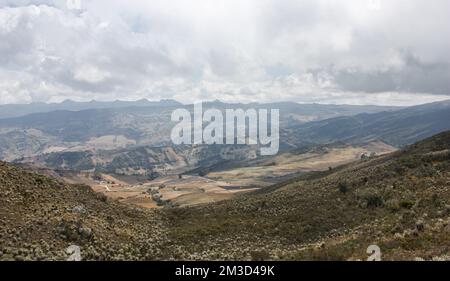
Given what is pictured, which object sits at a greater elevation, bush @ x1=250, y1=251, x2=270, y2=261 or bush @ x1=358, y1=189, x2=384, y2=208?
bush @ x1=358, y1=189, x2=384, y2=208

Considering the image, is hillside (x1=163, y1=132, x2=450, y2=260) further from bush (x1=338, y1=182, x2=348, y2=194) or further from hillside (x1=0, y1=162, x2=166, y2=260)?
hillside (x1=0, y1=162, x2=166, y2=260)

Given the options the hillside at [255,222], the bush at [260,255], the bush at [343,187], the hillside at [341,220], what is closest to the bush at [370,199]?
the hillside at [341,220]

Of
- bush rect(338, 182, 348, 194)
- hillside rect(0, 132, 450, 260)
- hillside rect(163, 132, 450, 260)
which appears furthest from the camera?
bush rect(338, 182, 348, 194)

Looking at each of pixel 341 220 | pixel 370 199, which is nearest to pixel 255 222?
pixel 341 220

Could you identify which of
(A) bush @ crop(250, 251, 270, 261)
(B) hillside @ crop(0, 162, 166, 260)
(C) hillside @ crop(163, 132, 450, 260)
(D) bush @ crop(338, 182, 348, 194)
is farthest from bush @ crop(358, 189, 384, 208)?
(B) hillside @ crop(0, 162, 166, 260)

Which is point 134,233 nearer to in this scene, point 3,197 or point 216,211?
point 3,197

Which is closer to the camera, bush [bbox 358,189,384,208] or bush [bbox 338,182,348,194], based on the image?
bush [bbox 358,189,384,208]

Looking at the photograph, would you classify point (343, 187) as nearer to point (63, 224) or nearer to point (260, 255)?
point (260, 255)

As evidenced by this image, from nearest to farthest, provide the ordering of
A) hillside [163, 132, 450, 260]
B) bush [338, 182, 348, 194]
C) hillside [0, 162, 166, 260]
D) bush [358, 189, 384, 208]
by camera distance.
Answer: hillside [163, 132, 450, 260], hillside [0, 162, 166, 260], bush [358, 189, 384, 208], bush [338, 182, 348, 194]
